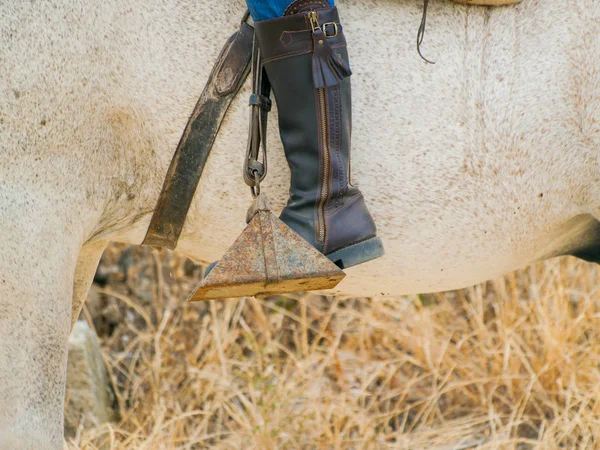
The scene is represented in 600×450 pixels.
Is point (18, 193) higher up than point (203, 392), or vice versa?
point (18, 193)

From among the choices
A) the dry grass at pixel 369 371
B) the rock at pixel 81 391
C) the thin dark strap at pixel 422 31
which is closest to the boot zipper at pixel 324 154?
the thin dark strap at pixel 422 31

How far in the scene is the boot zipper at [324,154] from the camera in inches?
68.7

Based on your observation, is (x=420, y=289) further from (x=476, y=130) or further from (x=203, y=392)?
(x=203, y=392)

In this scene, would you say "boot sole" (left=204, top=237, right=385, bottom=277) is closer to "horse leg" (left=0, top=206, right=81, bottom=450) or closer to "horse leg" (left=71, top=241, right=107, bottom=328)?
"horse leg" (left=0, top=206, right=81, bottom=450)

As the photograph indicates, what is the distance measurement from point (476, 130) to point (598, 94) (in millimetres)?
282

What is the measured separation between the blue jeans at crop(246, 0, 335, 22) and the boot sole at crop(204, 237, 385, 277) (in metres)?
0.54

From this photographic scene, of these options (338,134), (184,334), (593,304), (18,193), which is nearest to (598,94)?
(338,134)

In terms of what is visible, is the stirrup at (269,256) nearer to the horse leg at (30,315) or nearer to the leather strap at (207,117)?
the leather strap at (207,117)

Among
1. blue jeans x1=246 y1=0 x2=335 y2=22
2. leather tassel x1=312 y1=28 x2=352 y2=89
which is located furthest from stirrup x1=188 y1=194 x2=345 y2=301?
blue jeans x1=246 y1=0 x2=335 y2=22

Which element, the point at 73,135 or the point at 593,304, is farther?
the point at 593,304

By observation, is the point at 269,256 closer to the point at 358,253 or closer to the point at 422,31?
the point at 358,253

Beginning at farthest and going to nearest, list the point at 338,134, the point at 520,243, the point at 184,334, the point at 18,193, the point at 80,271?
the point at 184,334, the point at 80,271, the point at 520,243, the point at 338,134, the point at 18,193

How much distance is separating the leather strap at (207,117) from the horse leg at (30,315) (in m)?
0.26

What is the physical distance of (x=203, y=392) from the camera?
12.0 ft
